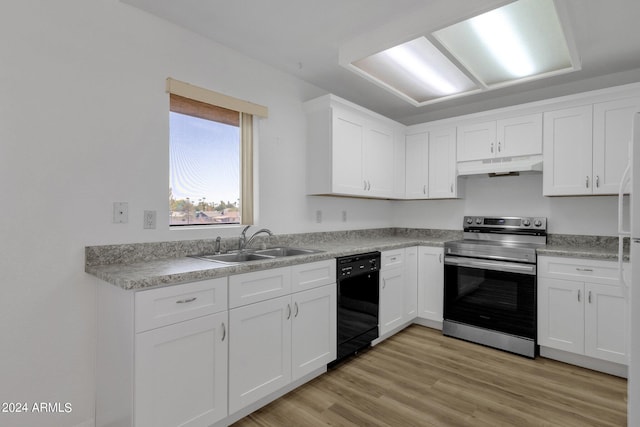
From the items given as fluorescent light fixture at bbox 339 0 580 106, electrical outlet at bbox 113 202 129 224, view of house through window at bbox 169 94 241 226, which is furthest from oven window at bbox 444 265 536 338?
electrical outlet at bbox 113 202 129 224

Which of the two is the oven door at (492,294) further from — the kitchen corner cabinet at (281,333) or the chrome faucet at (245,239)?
the chrome faucet at (245,239)

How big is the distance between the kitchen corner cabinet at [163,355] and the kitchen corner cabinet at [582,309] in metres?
2.60

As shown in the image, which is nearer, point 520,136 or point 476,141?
point 520,136

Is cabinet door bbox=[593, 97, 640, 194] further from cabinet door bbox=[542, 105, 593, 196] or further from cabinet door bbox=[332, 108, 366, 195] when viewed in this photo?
cabinet door bbox=[332, 108, 366, 195]

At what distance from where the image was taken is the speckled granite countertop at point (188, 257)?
1637mm

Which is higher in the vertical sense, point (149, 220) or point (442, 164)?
point (442, 164)

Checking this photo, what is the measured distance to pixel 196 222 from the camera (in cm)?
251

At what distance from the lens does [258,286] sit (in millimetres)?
2014

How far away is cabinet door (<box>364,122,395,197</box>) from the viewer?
3.42 metres

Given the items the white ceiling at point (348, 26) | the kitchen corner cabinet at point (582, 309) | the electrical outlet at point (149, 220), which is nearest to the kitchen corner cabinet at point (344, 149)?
the white ceiling at point (348, 26)

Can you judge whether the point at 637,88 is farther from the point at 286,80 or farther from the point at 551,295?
the point at 286,80

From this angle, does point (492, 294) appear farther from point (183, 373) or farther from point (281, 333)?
point (183, 373)

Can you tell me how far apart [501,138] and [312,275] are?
239 cm

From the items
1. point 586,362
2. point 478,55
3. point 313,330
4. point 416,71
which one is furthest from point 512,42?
point 586,362
